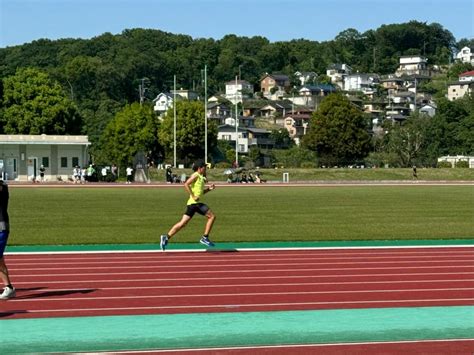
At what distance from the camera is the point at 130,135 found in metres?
106

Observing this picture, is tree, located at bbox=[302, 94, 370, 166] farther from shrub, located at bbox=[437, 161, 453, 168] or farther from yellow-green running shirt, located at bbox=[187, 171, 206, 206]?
yellow-green running shirt, located at bbox=[187, 171, 206, 206]

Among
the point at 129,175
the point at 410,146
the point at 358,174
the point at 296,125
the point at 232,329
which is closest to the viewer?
the point at 232,329

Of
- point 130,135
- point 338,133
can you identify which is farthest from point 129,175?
point 338,133

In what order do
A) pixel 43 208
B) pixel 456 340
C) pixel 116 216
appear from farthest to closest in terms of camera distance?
1. pixel 43 208
2. pixel 116 216
3. pixel 456 340

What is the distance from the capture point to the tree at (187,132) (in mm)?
105750

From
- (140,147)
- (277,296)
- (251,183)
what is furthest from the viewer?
(140,147)

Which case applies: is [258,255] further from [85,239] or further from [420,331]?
[420,331]

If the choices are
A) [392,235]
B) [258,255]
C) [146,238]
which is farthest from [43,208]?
[258,255]

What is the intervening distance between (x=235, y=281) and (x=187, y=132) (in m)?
92.0

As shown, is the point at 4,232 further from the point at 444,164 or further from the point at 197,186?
the point at 444,164

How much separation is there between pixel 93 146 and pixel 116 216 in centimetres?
9238

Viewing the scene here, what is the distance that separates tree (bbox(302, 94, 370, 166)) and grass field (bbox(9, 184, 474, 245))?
206ft

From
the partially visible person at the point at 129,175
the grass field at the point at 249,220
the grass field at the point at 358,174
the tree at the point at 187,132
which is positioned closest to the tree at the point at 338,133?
the tree at the point at 187,132

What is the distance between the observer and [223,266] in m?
16.0
